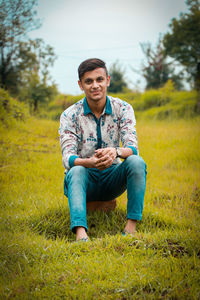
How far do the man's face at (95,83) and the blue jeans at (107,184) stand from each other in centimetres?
64

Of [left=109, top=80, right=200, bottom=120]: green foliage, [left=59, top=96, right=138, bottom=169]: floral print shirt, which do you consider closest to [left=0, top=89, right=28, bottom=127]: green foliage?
[left=59, top=96, right=138, bottom=169]: floral print shirt

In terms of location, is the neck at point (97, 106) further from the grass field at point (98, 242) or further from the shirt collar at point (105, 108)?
the grass field at point (98, 242)

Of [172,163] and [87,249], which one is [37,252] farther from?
[172,163]

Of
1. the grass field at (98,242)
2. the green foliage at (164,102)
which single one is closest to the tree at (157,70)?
the green foliage at (164,102)

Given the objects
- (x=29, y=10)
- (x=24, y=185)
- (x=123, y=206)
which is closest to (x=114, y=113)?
(x=123, y=206)

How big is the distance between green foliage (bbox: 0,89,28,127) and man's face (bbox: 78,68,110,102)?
300cm

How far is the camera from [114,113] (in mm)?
2594

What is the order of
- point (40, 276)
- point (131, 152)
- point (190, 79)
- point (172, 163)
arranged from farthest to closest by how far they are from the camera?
point (190, 79) < point (172, 163) < point (131, 152) < point (40, 276)

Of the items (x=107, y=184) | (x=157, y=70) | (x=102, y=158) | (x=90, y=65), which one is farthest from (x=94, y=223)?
(x=157, y=70)

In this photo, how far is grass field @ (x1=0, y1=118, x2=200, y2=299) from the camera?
5.13ft

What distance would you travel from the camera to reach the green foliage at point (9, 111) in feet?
17.2

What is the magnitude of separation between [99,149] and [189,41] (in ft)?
34.7

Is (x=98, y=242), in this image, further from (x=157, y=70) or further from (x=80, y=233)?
(x=157, y=70)

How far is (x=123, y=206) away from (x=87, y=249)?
3.40 feet
